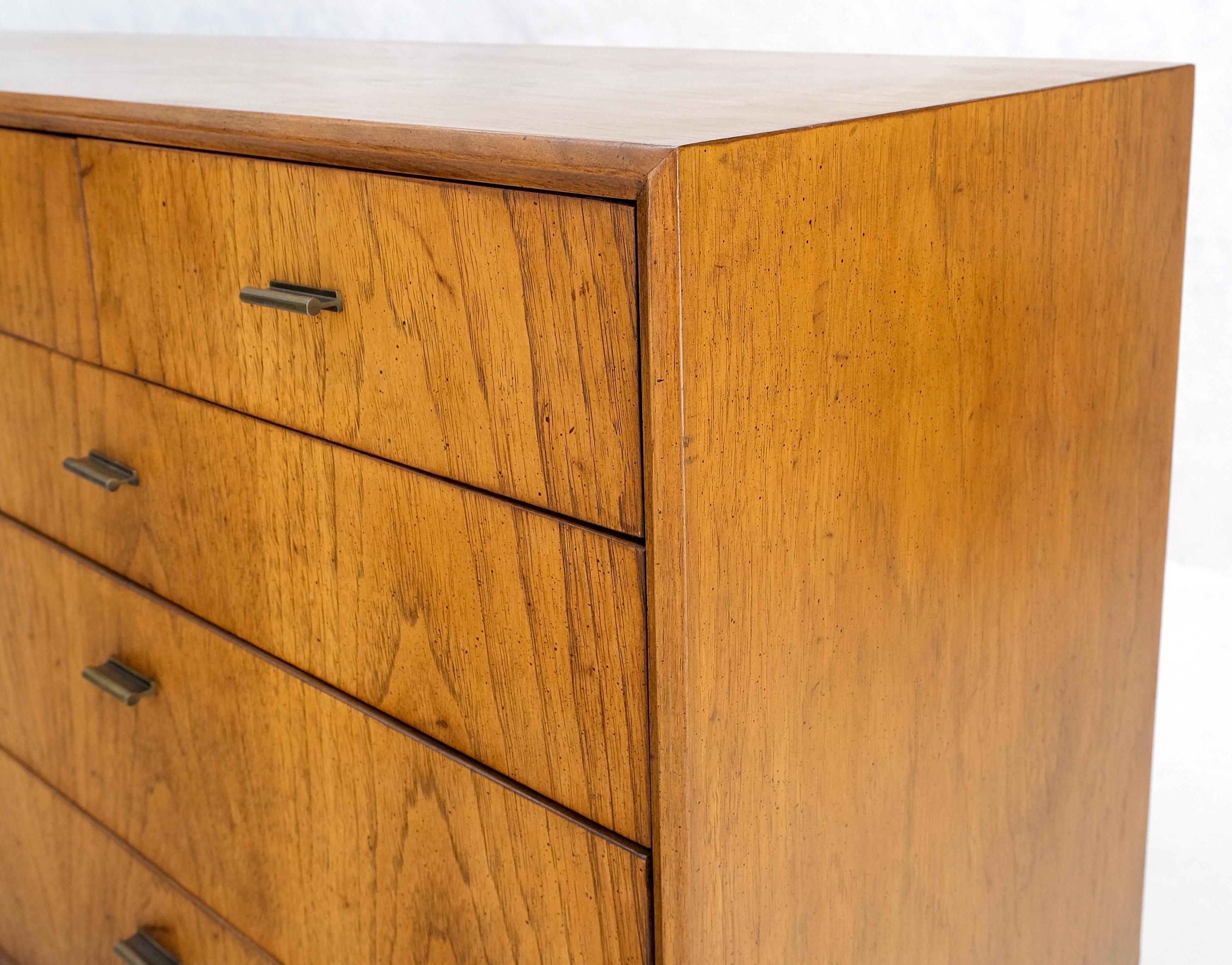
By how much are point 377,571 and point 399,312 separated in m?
0.19

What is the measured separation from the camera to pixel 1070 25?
1.51m

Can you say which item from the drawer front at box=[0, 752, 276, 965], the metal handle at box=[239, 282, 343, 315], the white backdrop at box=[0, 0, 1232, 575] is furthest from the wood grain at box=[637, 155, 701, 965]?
the white backdrop at box=[0, 0, 1232, 575]

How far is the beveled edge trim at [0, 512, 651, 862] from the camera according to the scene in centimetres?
78

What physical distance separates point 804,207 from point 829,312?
0.07 metres

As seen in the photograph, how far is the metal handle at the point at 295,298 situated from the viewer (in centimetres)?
84

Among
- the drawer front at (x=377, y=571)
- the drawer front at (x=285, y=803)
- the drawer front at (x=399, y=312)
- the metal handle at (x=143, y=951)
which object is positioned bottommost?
the metal handle at (x=143, y=951)

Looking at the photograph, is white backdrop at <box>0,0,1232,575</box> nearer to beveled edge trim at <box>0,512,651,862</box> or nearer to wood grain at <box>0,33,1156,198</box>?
wood grain at <box>0,33,1156,198</box>

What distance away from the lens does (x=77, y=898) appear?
4.51 ft

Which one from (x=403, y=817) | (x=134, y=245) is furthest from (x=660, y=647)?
(x=134, y=245)

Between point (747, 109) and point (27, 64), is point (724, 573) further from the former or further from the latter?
point (27, 64)

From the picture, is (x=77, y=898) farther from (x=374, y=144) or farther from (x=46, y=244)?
(x=374, y=144)

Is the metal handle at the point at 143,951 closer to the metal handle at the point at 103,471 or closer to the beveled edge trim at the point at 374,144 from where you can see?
the metal handle at the point at 103,471

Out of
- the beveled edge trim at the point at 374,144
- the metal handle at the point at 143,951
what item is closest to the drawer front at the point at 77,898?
the metal handle at the point at 143,951

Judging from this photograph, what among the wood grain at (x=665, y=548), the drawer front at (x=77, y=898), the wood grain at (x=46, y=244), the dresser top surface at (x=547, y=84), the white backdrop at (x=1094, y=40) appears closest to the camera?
the wood grain at (x=665, y=548)
